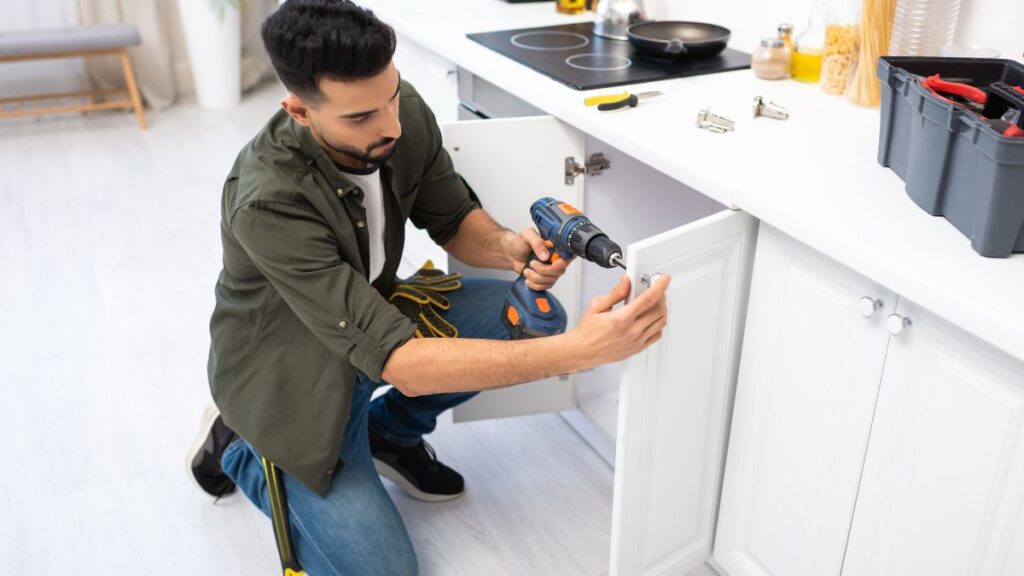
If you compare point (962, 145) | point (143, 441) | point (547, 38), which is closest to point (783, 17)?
point (547, 38)

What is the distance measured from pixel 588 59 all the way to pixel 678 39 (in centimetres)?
20

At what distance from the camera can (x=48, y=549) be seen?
1.87 m

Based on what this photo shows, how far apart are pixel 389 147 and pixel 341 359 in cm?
37

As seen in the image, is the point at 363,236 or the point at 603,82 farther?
the point at 603,82

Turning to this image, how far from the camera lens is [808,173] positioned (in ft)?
4.63

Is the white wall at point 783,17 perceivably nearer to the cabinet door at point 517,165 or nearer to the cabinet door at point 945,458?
the cabinet door at point 517,165

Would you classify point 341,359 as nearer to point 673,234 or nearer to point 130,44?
point 673,234

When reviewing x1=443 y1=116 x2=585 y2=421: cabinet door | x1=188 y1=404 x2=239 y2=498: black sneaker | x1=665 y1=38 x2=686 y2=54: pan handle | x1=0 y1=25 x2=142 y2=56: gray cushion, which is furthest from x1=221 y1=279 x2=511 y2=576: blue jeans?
x1=0 y1=25 x2=142 y2=56: gray cushion

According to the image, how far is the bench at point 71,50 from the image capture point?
12.8ft

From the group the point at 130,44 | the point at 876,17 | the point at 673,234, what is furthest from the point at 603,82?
the point at 130,44

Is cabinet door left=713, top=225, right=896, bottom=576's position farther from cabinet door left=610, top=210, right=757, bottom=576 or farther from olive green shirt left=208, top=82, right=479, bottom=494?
olive green shirt left=208, top=82, right=479, bottom=494

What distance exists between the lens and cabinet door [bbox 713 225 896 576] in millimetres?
1298

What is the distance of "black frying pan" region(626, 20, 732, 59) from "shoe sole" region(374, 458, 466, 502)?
41.2 inches

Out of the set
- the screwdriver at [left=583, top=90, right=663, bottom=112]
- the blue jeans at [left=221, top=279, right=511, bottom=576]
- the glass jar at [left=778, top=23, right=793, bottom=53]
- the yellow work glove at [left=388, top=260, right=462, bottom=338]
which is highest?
the glass jar at [left=778, top=23, right=793, bottom=53]
